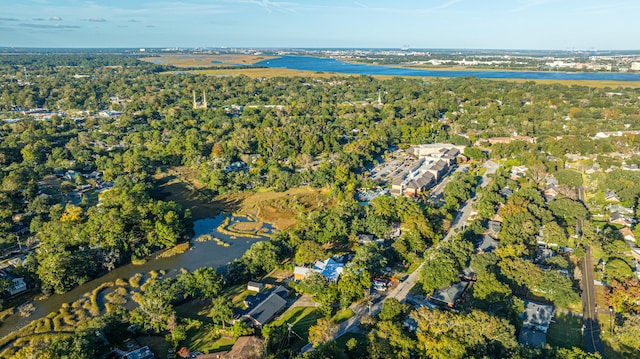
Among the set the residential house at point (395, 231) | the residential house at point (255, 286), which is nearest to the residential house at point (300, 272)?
the residential house at point (255, 286)

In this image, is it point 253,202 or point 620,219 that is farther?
point 253,202

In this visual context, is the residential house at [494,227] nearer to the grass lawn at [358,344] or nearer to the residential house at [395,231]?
the residential house at [395,231]

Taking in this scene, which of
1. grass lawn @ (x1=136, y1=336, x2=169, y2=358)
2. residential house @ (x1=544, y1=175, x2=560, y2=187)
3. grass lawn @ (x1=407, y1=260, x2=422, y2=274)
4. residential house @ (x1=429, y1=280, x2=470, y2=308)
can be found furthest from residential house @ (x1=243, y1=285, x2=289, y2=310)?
residential house @ (x1=544, y1=175, x2=560, y2=187)

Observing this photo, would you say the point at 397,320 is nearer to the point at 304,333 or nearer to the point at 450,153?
the point at 304,333

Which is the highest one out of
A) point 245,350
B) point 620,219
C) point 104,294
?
point 620,219

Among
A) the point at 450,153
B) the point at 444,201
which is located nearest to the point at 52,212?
the point at 444,201

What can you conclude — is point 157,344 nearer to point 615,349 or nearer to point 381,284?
point 381,284

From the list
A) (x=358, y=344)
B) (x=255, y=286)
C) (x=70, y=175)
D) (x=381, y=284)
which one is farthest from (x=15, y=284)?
(x=70, y=175)
